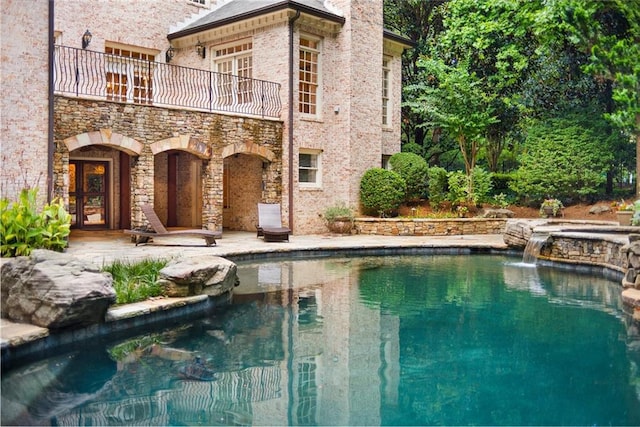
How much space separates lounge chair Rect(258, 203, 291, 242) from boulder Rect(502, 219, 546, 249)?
5.30m

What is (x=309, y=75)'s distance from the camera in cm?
1656

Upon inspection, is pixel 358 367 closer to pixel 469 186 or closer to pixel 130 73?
pixel 469 186

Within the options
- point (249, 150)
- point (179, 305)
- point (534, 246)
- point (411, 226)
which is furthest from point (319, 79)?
point (179, 305)

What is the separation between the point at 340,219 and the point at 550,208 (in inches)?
259

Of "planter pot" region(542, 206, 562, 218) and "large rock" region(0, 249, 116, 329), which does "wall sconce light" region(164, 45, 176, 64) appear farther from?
"large rock" region(0, 249, 116, 329)

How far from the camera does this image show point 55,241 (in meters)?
8.68

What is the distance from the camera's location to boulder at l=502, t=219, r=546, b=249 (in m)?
13.1

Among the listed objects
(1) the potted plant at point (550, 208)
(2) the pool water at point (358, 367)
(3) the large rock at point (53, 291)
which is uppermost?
(1) the potted plant at point (550, 208)

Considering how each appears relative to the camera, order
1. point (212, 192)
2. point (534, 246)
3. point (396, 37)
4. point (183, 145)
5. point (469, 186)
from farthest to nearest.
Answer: point (396, 37) < point (469, 186) < point (212, 192) < point (183, 145) < point (534, 246)

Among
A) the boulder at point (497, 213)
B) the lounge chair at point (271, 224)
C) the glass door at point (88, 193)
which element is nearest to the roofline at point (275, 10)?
the glass door at point (88, 193)

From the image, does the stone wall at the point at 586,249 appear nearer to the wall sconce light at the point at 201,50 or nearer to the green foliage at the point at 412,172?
the green foliage at the point at 412,172

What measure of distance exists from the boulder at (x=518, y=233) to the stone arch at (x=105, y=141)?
356 inches

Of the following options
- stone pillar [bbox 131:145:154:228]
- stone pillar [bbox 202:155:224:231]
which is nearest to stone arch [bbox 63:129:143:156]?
stone pillar [bbox 131:145:154:228]

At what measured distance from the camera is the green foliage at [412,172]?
57.8 feet
